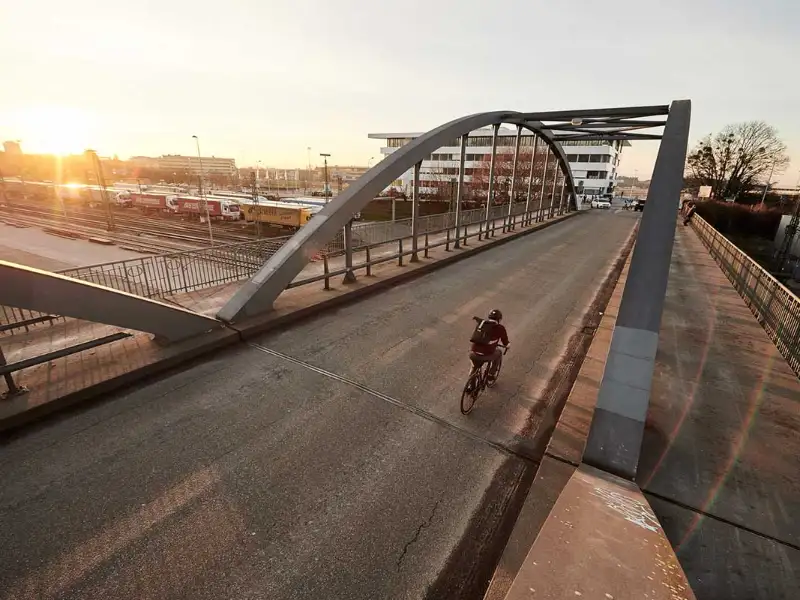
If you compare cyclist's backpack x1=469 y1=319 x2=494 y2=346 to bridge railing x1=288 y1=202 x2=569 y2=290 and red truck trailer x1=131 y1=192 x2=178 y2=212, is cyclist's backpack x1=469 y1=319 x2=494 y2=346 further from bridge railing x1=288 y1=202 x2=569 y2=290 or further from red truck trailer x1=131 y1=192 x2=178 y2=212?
red truck trailer x1=131 y1=192 x2=178 y2=212

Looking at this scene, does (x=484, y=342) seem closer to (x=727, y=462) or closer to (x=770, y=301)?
(x=727, y=462)

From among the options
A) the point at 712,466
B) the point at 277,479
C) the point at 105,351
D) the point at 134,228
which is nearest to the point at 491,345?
the point at 712,466

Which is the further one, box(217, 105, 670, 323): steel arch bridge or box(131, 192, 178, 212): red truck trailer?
box(131, 192, 178, 212): red truck trailer

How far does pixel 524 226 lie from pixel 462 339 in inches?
748

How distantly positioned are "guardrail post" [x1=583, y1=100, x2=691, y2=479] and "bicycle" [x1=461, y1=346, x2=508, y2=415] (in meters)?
1.55

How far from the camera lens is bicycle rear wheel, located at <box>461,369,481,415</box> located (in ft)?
16.7

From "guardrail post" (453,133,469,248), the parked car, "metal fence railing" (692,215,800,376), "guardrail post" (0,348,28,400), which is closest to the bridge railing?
"guardrail post" (453,133,469,248)

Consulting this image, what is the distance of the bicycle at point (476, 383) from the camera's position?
16.7 feet

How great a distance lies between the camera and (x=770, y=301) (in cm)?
819

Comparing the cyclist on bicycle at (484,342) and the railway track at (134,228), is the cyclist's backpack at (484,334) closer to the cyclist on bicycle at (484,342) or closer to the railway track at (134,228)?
the cyclist on bicycle at (484,342)

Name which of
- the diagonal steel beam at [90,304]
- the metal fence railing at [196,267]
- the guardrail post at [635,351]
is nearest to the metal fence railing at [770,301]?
the guardrail post at [635,351]

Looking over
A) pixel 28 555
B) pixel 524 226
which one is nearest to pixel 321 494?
pixel 28 555

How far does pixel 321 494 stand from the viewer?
3719 millimetres

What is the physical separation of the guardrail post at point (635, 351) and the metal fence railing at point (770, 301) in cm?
386
